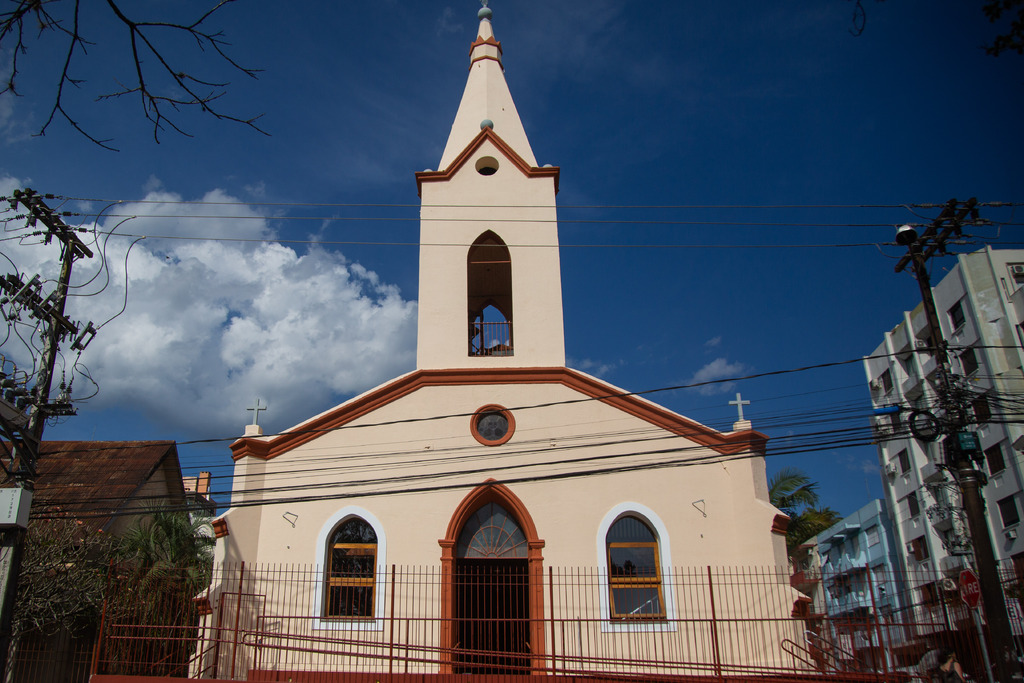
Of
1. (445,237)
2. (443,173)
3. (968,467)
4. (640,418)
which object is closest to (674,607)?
(640,418)

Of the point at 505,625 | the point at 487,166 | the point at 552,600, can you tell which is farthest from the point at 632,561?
the point at 487,166

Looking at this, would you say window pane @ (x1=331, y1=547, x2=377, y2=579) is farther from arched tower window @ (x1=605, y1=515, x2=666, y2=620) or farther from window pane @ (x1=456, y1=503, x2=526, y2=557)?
arched tower window @ (x1=605, y1=515, x2=666, y2=620)

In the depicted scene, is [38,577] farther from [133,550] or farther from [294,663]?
[294,663]

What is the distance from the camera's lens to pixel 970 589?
1155cm

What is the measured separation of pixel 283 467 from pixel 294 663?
12.1 feet

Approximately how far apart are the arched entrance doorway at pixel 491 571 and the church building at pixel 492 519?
39 mm

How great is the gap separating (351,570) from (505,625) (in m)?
3.11

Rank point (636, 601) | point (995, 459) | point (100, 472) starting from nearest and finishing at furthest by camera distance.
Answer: point (636, 601), point (100, 472), point (995, 459)

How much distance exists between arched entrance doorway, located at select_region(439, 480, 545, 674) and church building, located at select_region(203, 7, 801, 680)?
39 mm

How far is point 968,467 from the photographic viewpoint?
39.9 feet

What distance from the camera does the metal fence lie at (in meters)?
14.0

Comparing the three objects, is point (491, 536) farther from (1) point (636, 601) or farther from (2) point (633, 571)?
(1) point (636, 601)

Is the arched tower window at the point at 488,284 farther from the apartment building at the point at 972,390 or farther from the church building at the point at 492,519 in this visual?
the apartment building at the point at 972,390

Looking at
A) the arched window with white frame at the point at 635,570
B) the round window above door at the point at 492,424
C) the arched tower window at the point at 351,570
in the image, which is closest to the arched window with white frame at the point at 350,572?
the arched tower window at the point at 351,570
